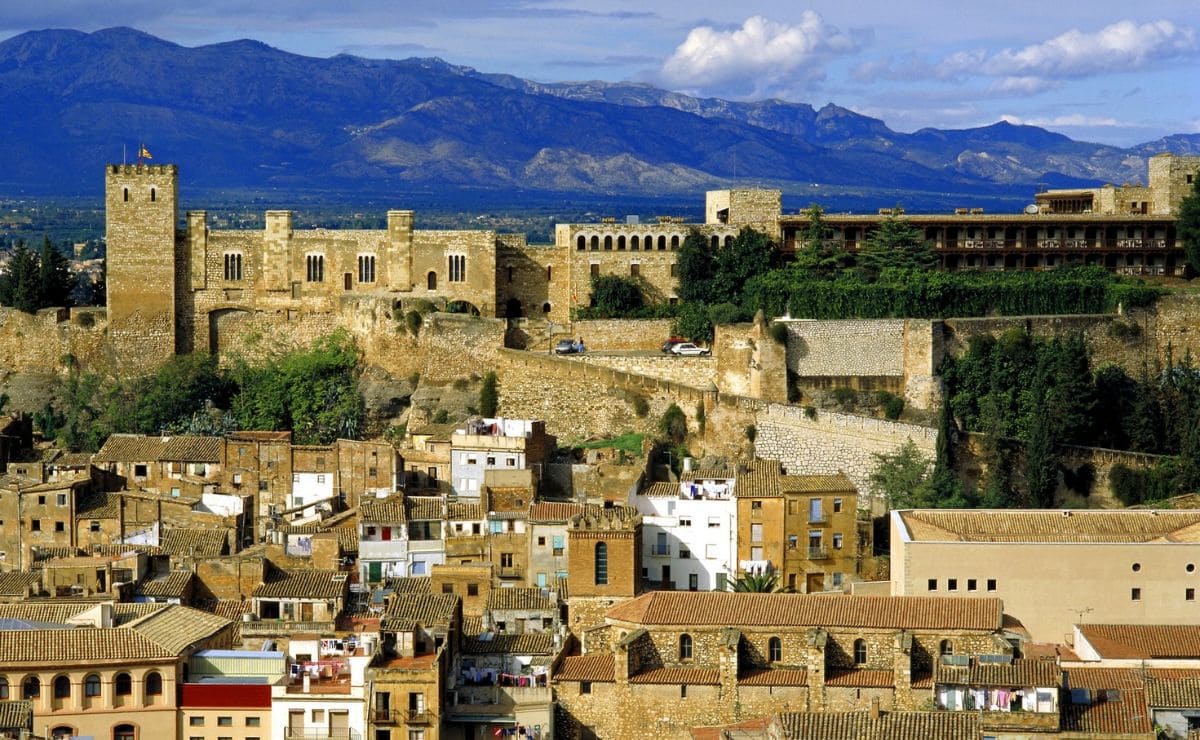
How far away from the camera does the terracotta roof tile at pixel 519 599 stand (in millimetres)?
41531

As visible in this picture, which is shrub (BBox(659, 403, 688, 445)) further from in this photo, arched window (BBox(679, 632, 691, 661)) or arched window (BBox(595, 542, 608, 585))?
arched window (BBox(679, 632, 691, 661))

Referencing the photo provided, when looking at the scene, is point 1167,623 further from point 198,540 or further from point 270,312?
point 270,312

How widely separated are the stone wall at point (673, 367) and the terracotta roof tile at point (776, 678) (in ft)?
64.2

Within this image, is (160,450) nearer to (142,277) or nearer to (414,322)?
(414,322)

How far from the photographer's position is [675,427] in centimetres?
5428

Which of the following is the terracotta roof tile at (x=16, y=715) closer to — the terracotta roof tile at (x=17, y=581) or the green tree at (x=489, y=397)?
the terracotta roof tile at (x=17, y=581)

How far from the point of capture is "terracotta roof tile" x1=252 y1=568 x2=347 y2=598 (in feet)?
137

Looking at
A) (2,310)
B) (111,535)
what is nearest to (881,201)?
(2,310)

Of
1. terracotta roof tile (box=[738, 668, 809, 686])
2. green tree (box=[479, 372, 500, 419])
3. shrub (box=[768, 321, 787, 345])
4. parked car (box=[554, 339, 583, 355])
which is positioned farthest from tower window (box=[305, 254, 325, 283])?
terracotta roof tile (box=[738, 668, 809, 686])

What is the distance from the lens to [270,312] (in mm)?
61656

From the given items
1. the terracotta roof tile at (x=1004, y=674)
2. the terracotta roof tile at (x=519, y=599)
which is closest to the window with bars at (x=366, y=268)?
the terracotta roof tile at (x=519, y=599)

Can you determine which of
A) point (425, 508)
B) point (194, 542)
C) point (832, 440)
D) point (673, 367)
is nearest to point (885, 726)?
point (425, 508)

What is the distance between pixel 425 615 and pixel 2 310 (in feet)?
94.0

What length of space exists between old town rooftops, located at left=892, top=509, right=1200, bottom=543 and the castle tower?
78.2 feet
